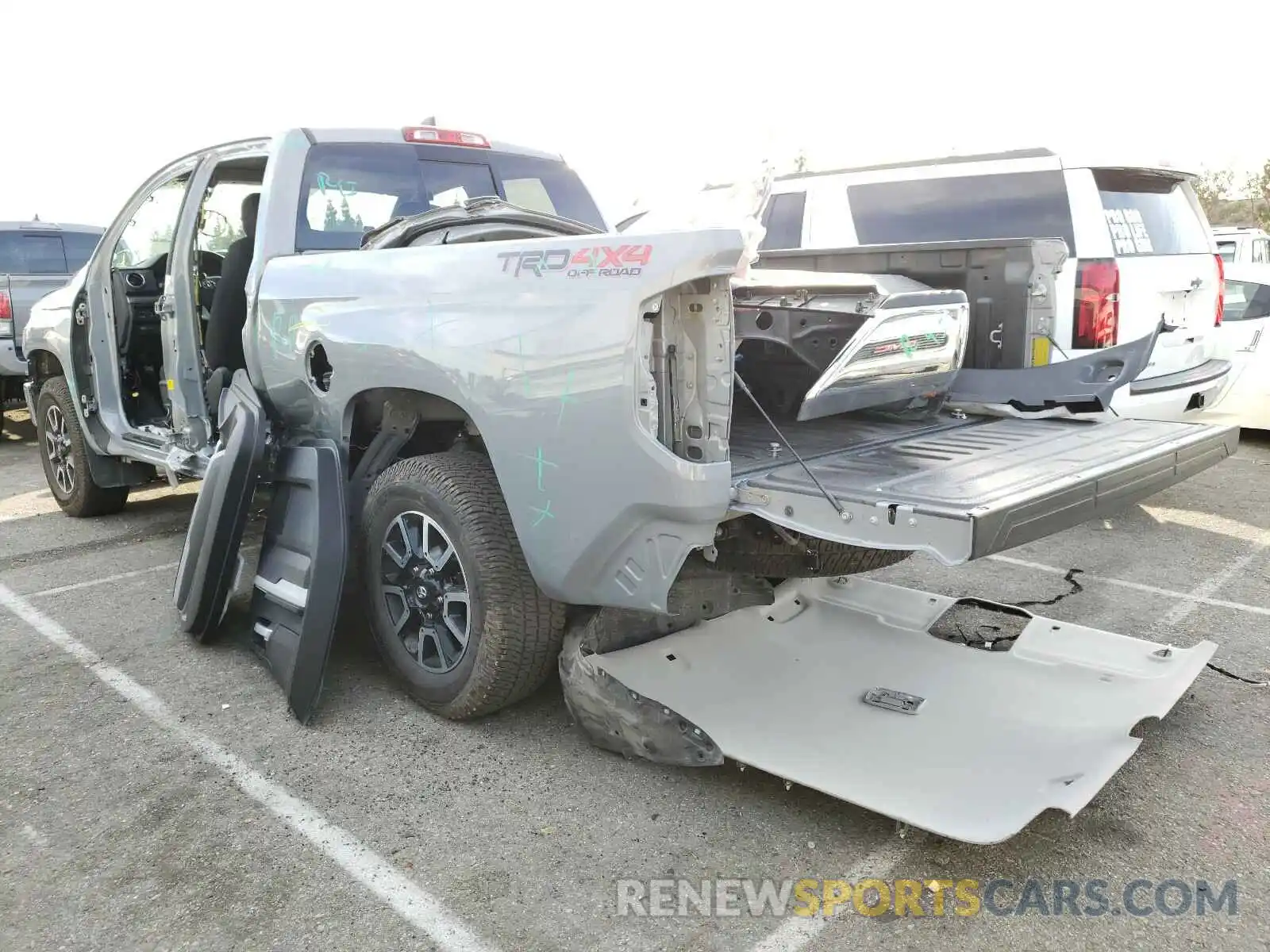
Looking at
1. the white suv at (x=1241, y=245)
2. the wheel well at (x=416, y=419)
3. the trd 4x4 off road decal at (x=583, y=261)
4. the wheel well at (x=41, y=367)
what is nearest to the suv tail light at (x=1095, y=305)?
the wheel well at (x=416, y=419)

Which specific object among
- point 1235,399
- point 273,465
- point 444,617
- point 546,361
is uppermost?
point 546,361

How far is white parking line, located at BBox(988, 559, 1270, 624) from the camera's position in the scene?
4.80 metres

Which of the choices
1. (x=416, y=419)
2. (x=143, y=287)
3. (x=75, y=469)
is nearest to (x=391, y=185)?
(x=416, y=419)

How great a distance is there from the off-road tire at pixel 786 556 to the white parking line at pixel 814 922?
0.89 m

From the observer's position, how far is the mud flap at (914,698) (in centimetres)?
279

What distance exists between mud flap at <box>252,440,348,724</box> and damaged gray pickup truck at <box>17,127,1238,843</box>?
0.04 ft

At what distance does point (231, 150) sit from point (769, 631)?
11.2ft

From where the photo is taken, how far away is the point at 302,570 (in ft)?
12.5

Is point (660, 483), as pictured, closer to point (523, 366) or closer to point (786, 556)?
point (523, 366)

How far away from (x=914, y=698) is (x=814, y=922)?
0.99m

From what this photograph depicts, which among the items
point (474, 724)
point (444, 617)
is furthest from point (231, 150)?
point (474, 724)

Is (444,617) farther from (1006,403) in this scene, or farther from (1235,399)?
(1235,399)

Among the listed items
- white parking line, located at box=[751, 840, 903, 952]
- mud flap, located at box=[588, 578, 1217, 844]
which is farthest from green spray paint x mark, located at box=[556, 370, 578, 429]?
white parking line, located at box=[751, 840, 903, 952]

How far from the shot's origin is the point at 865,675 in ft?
11.6
